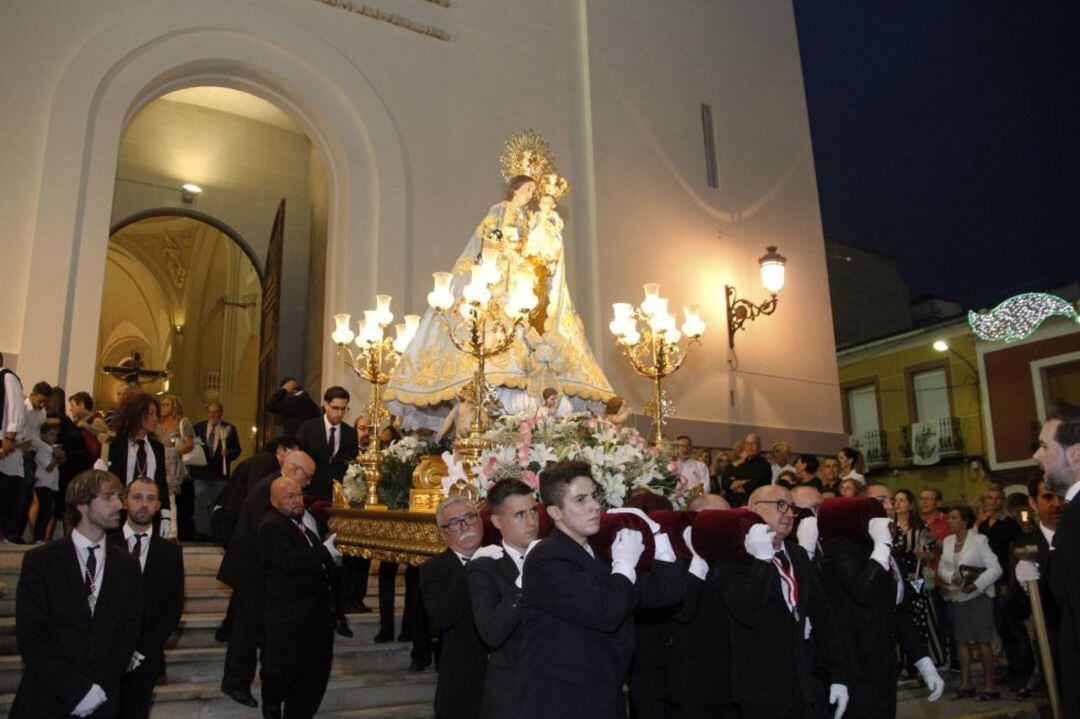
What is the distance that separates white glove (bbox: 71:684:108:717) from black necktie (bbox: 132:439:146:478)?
9.71 ft

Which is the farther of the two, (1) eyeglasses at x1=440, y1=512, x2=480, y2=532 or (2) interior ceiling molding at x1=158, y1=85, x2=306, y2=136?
(2) interior ceiling molding at x1=158, y1=85, x2=306, y2=136

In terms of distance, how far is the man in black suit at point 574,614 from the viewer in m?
2.75

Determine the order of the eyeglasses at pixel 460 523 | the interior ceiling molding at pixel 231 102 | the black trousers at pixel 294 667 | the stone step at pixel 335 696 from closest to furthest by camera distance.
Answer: the eyeglasses at pixel 460 523
the black trousers at pixel 294 667
the stone step at pixel 335 696
the interior ceiling molding at pixel 231 102

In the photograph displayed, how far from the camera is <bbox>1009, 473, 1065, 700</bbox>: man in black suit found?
5.32m

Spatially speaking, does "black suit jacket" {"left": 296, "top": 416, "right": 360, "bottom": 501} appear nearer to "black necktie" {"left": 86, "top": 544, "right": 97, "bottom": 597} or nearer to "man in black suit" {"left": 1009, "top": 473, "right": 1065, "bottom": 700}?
"black necktie" {"left": 86, "top": 544, "right": 97, "bottom": 597}

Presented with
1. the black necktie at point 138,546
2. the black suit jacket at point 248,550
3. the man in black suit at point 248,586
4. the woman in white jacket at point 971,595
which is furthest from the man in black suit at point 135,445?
the woman in white jacket at point 971,595

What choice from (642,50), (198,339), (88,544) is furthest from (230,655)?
(198,339)

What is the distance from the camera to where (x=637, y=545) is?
2.91 meters

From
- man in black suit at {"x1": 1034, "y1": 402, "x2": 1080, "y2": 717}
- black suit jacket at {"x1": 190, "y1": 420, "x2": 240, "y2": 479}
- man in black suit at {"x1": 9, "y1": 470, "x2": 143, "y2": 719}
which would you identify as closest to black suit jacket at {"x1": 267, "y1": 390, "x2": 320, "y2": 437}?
black suit jacket at {"x1": 190, "y1": 420, "x2": 240, "y2": 479}

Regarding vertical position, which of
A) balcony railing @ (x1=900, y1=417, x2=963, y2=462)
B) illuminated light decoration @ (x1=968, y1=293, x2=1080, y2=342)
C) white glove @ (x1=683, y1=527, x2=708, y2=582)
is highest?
illuminated light decoration @ (x1=968, y1=293, x2=1080, y2=342)

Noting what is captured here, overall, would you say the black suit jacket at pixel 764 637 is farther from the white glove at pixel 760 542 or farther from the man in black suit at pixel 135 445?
the man in black suit at pixel 135 445

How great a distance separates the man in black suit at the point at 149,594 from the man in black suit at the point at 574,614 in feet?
7.19

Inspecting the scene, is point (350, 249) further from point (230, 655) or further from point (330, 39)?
point (230, 655)

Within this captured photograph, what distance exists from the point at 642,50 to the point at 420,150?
3.98 metres
